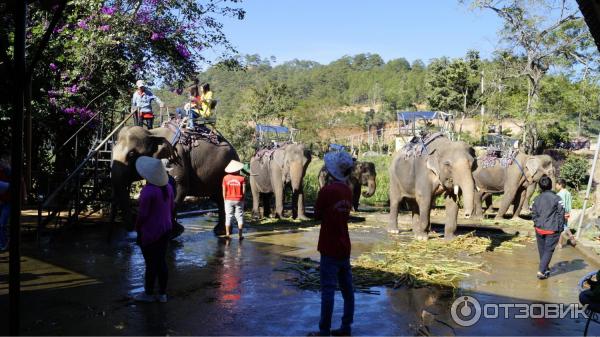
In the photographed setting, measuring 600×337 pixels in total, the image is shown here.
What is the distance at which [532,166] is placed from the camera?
57.7 feet

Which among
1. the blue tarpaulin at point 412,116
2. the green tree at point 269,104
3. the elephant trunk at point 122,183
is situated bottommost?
the elephant trunk at point 122,183

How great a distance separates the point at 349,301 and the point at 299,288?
1963 millimetres

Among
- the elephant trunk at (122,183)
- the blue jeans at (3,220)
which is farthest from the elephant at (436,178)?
the blue jeans at (3,220)

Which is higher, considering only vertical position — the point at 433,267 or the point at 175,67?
the point at 175,67

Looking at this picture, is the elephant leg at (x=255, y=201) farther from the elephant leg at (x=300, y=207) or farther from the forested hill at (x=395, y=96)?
the forested hill at (x=395, y=96)

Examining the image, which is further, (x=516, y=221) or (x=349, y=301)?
(x=516, y=221)

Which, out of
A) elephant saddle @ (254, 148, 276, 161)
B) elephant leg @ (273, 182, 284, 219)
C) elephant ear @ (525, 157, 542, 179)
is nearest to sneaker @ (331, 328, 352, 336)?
elephant leg @ (273, 182, 284, 219)

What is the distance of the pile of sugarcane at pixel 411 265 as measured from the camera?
7996 mm

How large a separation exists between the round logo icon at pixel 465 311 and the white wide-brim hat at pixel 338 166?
1983mm

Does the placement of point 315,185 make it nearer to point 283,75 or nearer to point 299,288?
point 299,288

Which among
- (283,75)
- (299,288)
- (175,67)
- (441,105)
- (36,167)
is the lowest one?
(299,288)

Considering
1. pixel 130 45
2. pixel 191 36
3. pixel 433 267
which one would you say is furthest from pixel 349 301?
pixel 191 36

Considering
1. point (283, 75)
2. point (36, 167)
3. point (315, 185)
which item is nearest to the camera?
point (36, 167)

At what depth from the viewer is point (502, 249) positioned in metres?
11.4
